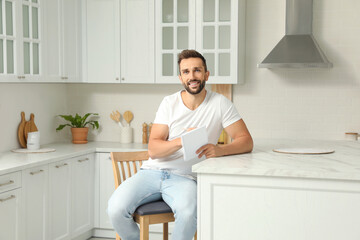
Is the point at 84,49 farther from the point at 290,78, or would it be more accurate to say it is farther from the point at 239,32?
the point at 290,78

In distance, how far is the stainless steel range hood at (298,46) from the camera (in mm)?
4504

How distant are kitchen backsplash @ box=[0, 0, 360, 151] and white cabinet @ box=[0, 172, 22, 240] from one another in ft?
3.04

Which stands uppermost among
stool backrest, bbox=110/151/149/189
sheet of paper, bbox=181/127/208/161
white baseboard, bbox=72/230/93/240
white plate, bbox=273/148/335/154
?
sheet of paper, bbox=181/127/208/161

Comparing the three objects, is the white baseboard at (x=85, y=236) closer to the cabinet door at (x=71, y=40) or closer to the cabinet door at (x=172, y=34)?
the cabinet door at (x=71, y=40)

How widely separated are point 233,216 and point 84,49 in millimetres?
2801

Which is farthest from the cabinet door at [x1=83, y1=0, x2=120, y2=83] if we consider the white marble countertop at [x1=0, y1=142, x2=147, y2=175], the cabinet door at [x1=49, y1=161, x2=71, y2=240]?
the cabinet door at [x1=49, y1=161, x2=71, y2=240]

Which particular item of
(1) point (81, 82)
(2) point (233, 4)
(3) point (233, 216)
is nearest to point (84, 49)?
(1) point (81, 82)

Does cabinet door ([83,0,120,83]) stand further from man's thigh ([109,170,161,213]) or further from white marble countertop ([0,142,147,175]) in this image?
man's thigh ([109,170,161,213])

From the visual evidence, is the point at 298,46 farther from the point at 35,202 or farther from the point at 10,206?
the point at 10,206

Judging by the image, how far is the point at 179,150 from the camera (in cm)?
336

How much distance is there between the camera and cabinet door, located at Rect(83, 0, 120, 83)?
4.92 m

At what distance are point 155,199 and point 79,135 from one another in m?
2.14

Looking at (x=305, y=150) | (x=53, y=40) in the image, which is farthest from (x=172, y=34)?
(x=305, y=150)

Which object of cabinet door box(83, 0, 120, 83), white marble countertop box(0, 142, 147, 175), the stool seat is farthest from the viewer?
cabinet door box(83, 0, 120, 83)
